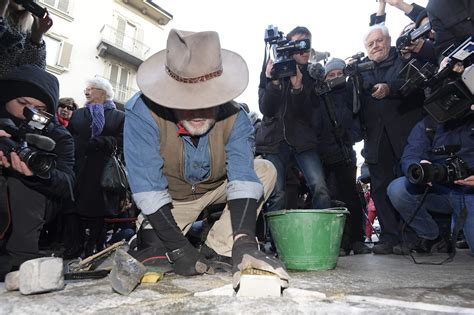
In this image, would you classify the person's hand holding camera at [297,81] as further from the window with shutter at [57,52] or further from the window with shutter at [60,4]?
the window with shutter at [60,4]

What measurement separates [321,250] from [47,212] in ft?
4.76

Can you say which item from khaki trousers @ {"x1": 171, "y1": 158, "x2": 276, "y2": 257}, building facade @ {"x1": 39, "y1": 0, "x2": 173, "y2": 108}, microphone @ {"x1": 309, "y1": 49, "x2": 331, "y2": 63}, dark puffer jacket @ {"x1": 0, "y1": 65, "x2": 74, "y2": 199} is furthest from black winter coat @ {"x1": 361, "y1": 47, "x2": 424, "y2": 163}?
building facade @ {"x1": 39, "y1": 0, "x2": 173, "y2": 108}

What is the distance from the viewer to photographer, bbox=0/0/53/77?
1.95 meters

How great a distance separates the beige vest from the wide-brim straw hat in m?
0.18

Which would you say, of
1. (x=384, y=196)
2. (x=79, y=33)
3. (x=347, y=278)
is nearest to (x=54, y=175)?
(x=347, y=278)

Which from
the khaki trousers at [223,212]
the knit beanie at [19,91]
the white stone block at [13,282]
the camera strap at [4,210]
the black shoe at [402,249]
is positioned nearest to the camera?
the white stone block at [13,282]

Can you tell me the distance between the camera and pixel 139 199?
1.42m

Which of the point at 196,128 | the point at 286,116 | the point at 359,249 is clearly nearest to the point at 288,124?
the point at 286,116

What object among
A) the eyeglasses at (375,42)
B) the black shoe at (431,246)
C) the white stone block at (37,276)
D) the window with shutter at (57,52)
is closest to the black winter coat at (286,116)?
the eyeglasses at (375,42)

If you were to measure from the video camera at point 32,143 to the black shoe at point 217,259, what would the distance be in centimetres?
88

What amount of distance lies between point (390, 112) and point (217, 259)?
6.02 feet

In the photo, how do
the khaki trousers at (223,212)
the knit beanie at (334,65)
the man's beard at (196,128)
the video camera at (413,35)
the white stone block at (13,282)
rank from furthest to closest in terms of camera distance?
the knit beanie at (334,65) < the video camera at (413,35) < the khaki trousers at (223,212) < the man's beard at (196,128) < the white stone block at (13,282)

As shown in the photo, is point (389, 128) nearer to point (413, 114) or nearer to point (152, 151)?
point (413, 114)

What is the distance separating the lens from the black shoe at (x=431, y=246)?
2543mm
